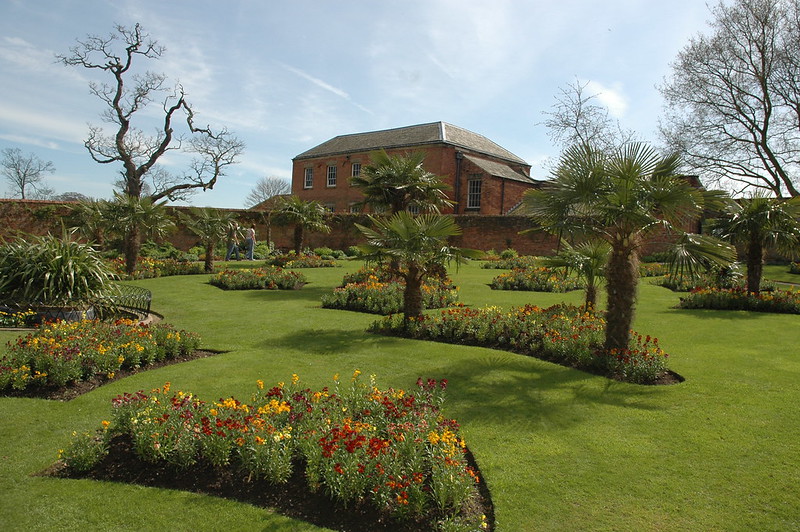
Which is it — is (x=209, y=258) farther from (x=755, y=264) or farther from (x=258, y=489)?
(x=755, y=264)

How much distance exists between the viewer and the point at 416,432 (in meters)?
4.23

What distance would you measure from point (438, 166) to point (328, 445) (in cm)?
3254

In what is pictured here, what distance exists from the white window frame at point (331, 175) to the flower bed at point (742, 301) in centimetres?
3328

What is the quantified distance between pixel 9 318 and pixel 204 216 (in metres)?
10.2

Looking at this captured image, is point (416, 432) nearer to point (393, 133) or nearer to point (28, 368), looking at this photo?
point (28, 368)

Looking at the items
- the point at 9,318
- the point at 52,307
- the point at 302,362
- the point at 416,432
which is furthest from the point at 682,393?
the point at 9,318

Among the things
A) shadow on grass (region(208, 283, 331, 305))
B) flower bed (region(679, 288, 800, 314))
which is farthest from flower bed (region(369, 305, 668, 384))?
flower bed (region(679, 288, 800, 314))

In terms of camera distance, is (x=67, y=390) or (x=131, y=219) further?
(x=131, y=219)

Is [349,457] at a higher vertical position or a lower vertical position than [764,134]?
lower

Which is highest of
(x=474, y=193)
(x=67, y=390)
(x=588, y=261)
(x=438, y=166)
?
(x=438, y=166)

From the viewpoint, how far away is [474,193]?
3497 cm

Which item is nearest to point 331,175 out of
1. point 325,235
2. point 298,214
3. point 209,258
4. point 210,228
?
point 325,235

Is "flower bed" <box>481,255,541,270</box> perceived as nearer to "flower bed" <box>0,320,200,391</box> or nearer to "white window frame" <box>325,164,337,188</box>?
"flower bed" <box>0,320,200,391</box>

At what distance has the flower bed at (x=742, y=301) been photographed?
11633 mm
